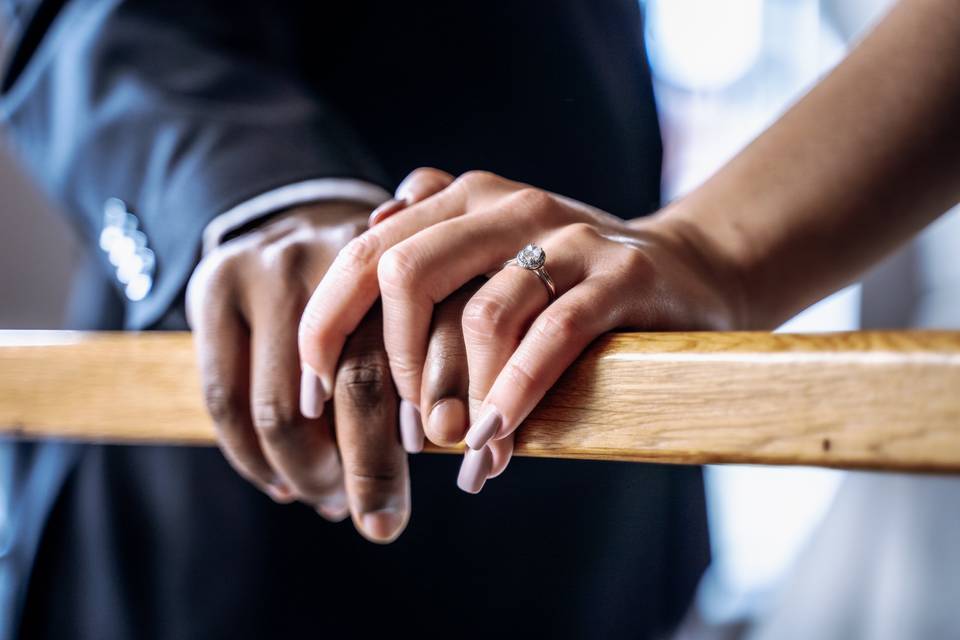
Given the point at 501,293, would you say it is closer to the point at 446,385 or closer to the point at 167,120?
the point at 446,385

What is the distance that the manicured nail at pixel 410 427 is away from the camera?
0.19 meters

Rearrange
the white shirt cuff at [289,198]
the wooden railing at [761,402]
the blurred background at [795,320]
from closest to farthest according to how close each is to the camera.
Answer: the wooden railing at [761,402] < the white shirt cuff at [289,198] < the blurred background at [795,320]

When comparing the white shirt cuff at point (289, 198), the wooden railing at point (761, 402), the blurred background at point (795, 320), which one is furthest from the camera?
the blurred background at point (795, 320)

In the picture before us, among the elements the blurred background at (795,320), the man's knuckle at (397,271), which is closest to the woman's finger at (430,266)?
the man's knuckle at (397,271)

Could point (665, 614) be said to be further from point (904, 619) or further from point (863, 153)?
point (904, 619)

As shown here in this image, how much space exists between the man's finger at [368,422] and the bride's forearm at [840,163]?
3.8 inches

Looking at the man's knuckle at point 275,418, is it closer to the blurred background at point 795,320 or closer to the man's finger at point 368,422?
the man's finger at point 368,422

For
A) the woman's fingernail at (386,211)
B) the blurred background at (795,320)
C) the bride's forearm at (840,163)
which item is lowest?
the blurred background at (795,320)

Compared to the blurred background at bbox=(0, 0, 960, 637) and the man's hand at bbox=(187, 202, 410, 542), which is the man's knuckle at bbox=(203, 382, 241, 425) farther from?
the blurred background at bbox=(0, 0, 960, 637)

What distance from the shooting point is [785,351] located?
147mm

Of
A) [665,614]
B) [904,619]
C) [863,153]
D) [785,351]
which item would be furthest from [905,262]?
[785,351]

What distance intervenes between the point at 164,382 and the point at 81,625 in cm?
28

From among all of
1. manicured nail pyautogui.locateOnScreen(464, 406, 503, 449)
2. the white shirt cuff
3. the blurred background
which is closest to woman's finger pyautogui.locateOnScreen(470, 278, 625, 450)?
manicured nail pyautogui.locateOnScreen(464, 406, 503, 449)

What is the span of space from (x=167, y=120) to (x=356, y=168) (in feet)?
0.36
